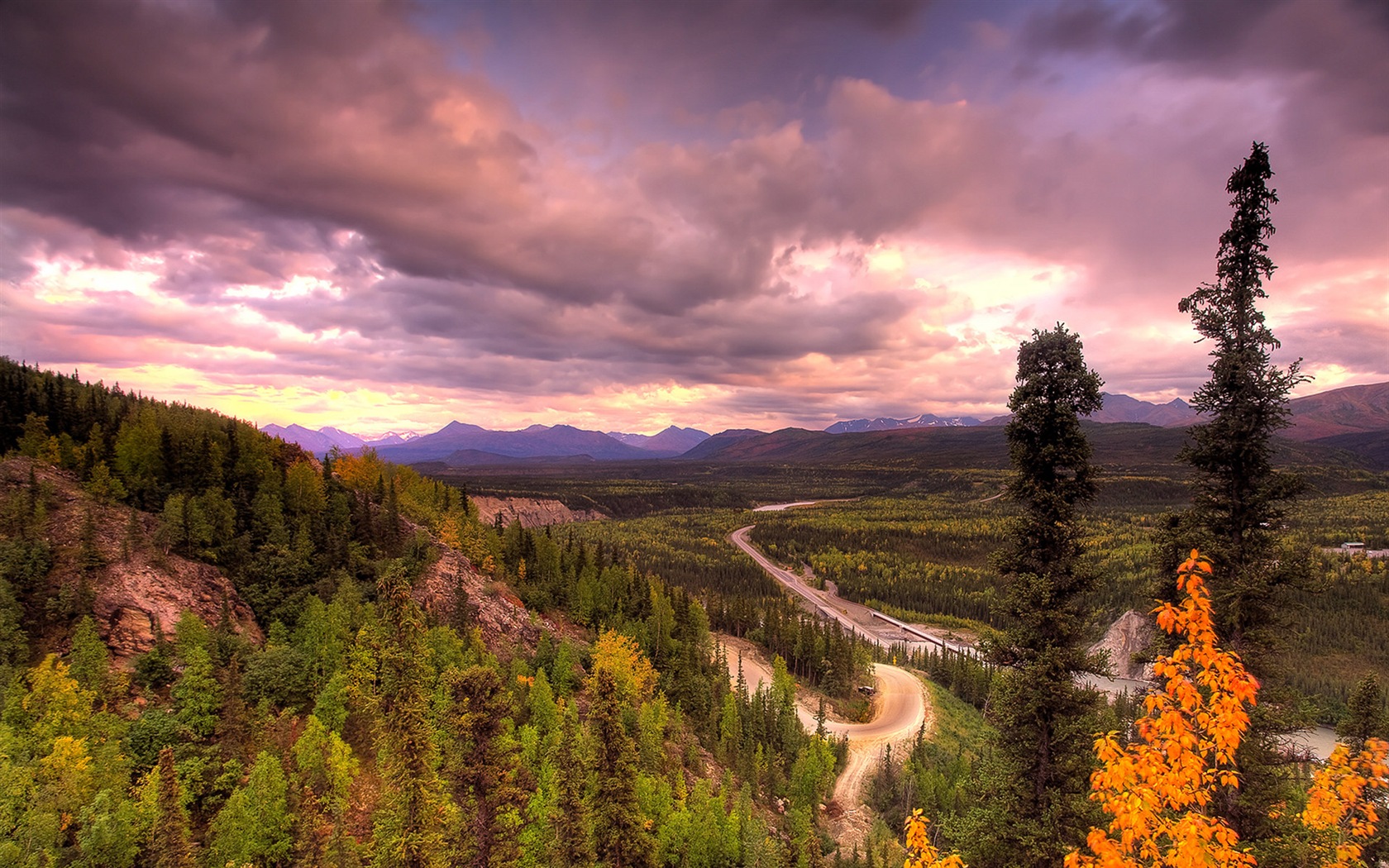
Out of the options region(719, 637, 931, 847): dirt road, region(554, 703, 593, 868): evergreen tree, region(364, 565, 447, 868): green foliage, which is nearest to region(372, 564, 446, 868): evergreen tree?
region(364, 565, 447, 868): green foliage

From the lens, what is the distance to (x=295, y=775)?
28875mm

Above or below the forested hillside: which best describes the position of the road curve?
below

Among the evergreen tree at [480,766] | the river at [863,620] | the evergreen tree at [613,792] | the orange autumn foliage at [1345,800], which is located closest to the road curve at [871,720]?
the river at [863,620]

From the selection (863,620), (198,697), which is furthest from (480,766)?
(863,620)

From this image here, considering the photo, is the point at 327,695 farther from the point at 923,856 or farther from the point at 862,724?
the point at 862,724

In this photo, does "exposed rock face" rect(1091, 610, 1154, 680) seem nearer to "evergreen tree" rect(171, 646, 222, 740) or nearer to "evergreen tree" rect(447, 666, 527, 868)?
"evergreen tree" rect(447, 666, 527, 868)

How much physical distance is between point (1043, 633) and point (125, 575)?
180 ft

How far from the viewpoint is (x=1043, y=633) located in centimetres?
1634

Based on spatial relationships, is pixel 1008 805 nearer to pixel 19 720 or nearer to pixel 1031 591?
pixel 1031 591

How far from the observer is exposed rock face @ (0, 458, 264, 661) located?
35469 mm

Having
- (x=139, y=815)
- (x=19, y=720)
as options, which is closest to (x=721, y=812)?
(x=139, y=815)

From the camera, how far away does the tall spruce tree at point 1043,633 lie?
15648mm

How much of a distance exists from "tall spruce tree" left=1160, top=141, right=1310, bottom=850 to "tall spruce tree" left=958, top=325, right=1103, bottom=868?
4068 mm

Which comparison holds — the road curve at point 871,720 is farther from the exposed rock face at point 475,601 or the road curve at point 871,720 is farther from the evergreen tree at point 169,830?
the evergreen tree at point 169,830
